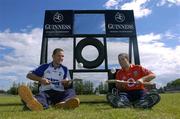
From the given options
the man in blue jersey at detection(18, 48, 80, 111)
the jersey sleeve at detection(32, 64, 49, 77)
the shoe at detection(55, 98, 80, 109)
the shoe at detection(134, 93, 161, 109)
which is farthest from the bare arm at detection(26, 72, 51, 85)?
the shoe at detection(134, 93, 161, 109)

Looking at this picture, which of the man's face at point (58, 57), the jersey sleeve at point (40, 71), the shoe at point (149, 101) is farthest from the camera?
the jersey sleeve at point (40, 71)

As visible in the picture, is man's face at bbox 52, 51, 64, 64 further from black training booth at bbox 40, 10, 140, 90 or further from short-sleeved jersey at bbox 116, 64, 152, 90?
black training booth at bbox 40, 10, 140, 90

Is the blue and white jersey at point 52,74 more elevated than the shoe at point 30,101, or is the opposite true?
the blue and white jersey at point 52,74

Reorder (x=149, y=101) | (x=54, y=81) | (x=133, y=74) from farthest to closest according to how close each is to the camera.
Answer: (x=133, y=74) < (x=54, y=81) < (x=149, y=101)

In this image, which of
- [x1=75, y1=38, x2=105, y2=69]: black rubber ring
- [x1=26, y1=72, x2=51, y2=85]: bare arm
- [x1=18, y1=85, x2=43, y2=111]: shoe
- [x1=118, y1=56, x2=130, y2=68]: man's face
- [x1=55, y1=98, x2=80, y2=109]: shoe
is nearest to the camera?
[x1=18, y1=85, x2=43, y2=111]: shoe

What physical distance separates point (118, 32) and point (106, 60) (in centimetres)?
99

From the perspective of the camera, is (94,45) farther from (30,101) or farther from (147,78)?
(30,101)

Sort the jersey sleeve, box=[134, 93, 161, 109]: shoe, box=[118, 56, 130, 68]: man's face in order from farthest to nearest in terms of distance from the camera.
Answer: the jersey sleeve
box=[118, 56, 130, 68]: man's face
box=[134, 93, 161, 109]: shoe

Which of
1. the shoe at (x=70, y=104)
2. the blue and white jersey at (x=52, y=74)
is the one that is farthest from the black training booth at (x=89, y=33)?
the shoe at (x=70, y=104)

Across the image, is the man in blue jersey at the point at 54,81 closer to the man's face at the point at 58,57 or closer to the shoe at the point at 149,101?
the man's face at the point at 58,57

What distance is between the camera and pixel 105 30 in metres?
13.0

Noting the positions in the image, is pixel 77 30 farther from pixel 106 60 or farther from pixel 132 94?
pixel 132 94

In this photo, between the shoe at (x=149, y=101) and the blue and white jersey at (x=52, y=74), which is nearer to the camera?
the shoe at (x=149, y=101)

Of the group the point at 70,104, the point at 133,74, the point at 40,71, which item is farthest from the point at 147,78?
the point at 40,71
